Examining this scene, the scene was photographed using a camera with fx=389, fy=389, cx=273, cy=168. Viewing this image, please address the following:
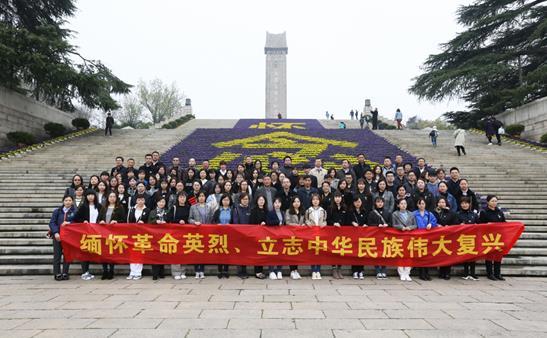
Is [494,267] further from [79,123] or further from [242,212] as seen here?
[79,123]

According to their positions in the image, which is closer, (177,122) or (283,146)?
(283,146)

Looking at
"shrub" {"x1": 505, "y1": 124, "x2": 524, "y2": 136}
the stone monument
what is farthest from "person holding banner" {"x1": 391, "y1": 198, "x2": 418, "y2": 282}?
the stone monument

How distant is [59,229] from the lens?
6.98m

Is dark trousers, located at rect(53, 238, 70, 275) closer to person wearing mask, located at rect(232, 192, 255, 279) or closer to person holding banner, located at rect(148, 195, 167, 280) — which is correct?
person holding banner, located at rect(148, 195, 167, 280)

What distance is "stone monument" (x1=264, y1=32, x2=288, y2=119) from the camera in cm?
6762

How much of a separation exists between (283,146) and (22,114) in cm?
1290

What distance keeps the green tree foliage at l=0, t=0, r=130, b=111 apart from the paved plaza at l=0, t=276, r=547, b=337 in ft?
42.8

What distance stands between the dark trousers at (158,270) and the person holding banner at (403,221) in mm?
4241

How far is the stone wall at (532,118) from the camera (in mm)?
18625

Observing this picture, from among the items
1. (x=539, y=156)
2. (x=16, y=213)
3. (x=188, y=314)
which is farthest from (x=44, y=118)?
(x=539, y=156)

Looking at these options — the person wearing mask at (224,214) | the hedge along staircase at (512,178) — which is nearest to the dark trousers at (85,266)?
the person wearing mask at (224,214)

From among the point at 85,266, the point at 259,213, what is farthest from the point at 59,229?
the point at 259,213

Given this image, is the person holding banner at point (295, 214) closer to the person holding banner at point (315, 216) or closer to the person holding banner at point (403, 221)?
the person holding banner at point (315, 216)

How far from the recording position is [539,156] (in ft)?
51.4
